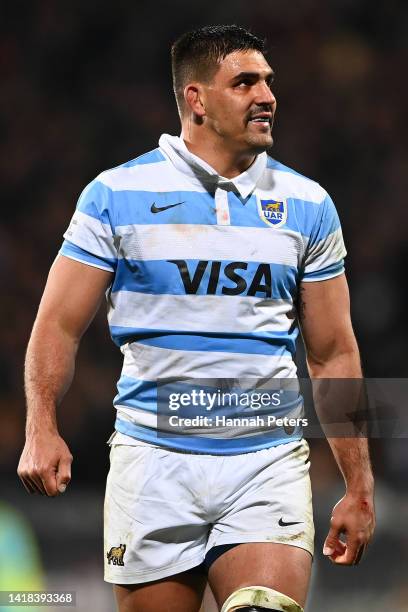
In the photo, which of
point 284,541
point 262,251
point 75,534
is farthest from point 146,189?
point 75,534

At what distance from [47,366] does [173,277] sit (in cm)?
43

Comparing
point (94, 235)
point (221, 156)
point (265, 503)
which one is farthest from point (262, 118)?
point (265, 503)

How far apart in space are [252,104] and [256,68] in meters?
0.12

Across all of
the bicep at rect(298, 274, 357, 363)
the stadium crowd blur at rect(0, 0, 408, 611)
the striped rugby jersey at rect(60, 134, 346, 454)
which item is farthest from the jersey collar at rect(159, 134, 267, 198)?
the stadium crowd blur at rect(0, 0, 408, 611)

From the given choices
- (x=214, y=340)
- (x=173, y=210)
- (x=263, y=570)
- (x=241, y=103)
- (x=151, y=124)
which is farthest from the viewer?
(x=151, y=124)

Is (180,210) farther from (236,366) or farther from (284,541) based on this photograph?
(284,541)

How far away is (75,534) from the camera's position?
16.9ft

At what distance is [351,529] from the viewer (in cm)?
326

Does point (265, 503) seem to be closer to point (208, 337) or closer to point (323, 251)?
point (208, 337)

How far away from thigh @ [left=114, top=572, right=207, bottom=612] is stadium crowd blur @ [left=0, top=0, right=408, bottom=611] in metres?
3.67

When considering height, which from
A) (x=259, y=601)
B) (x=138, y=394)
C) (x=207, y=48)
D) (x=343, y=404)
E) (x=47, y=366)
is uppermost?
(x=207, y=48)

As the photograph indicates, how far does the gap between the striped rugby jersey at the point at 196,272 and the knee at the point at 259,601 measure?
0.43m

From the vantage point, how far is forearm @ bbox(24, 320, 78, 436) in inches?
126

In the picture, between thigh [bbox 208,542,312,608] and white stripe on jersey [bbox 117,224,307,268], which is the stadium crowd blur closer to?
white stripe on jersey [bbox 117,224,307,268]
